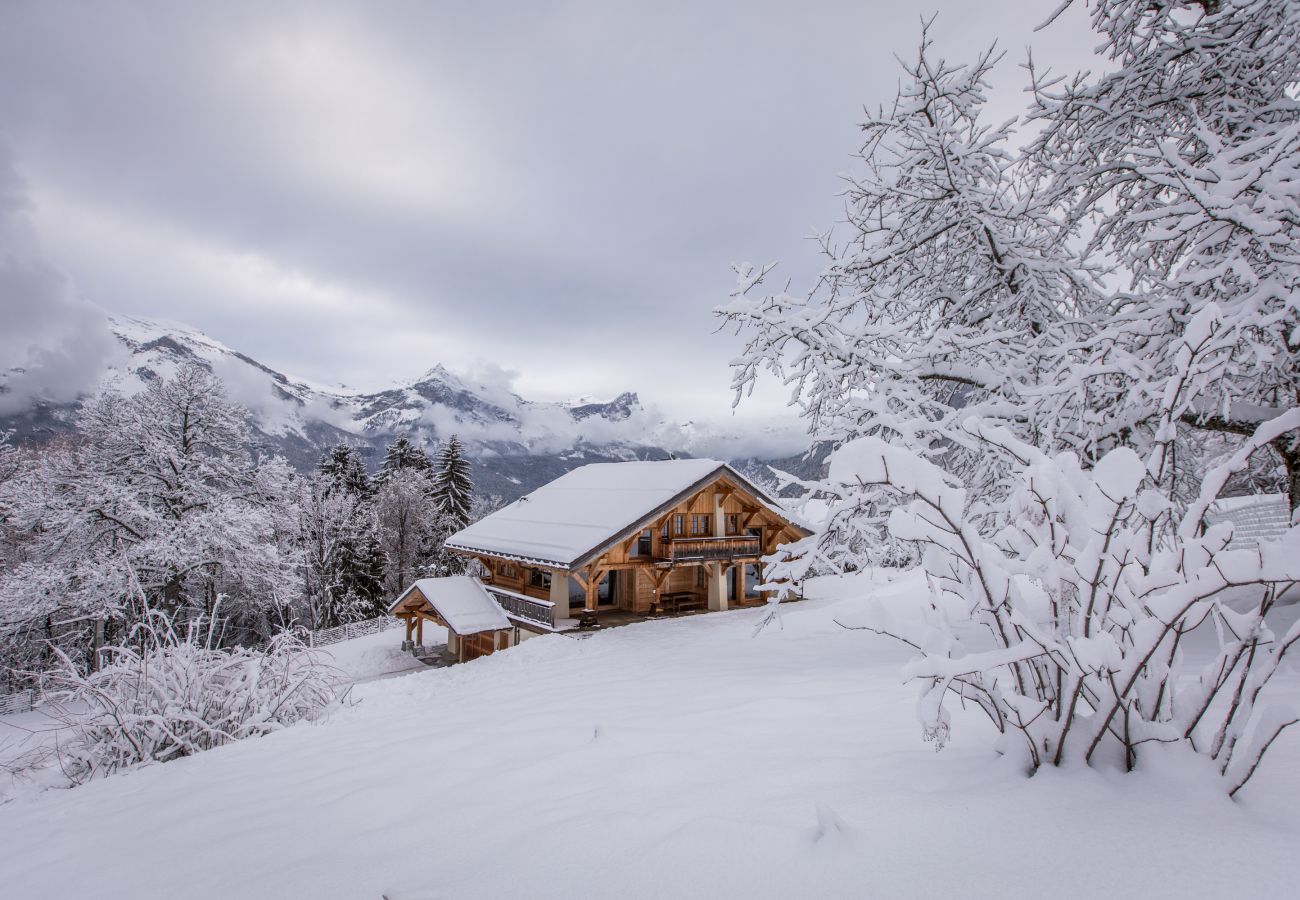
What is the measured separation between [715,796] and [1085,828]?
1016 mm

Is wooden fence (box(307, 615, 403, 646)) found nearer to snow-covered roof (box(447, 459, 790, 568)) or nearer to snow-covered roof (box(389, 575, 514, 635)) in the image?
snow-covered roof (box(389, 575, 514, 635))

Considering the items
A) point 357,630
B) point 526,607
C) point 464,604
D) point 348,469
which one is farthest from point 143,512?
point 348,469

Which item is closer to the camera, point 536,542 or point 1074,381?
point 1074,381

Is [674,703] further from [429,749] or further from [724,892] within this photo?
[724,892]

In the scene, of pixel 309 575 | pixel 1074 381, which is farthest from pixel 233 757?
pixel 309 575

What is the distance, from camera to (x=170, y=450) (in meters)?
17.0

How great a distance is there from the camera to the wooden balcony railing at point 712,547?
16797 mm

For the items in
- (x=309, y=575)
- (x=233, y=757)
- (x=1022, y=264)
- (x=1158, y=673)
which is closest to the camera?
(x=1158, y=673)

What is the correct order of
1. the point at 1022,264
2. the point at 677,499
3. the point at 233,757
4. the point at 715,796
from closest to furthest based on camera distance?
1. the point at 715,796
2. the point at 233,757
3. the point at 1022,264
4. the point at 677,499

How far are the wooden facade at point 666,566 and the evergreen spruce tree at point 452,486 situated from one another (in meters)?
20.7

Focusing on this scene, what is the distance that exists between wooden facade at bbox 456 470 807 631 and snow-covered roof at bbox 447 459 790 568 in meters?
0.27

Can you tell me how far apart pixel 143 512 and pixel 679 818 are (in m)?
20.0

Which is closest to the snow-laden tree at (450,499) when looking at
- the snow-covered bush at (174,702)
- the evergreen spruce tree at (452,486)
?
the evergreen spruce tree at (452,486)

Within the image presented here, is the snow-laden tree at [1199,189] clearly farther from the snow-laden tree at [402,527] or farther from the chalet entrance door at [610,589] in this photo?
the snow-laden tree at [402,527]
